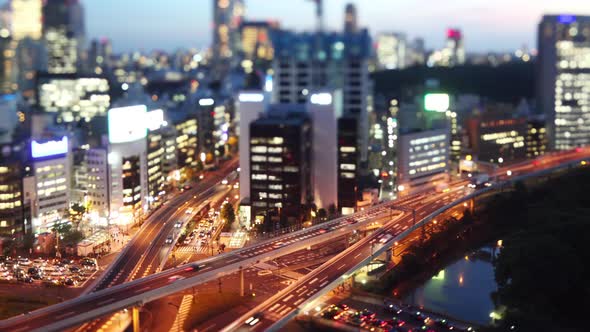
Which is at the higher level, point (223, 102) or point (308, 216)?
point (223, 102)

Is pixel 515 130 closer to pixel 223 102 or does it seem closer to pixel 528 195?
pixel 528 195

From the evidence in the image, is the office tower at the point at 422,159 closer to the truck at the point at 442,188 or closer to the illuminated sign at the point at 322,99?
the truck at the point at 442,188

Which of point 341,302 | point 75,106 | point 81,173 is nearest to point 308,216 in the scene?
point 341,302

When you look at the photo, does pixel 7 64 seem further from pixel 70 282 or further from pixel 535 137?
pixel 70 282

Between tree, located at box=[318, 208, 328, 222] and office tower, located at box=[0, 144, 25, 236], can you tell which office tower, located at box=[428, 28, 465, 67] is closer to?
tree, located at box=[318, 208, 328, 222]

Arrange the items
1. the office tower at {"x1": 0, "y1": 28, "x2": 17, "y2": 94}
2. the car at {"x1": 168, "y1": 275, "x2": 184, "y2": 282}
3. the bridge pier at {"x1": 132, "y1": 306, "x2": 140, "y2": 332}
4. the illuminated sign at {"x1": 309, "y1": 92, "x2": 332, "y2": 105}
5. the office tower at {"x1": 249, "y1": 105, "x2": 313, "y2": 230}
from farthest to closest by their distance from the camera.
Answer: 1. the office tower at {"x1": 0, "y1": 28, "x2": 17, "y2": 94}
2. the illuminated sign at {"x1": 309, "y1": 92, "x2": 332, "y2": 105}
3. the office tower at {"x1": 249, "y1": 105, "x2": 313, "y2": 230}
4. the car at {"x1": 168, "y1": 275, "x2": 184, "y2": 282}
5. the bridge pier at {"x1": 132, "y1": 306, "x2": 140, "y2": 332}

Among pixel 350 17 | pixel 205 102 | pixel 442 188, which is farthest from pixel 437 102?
pixel 350 17

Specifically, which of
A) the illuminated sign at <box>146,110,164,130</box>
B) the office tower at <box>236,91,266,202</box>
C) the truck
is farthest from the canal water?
the illuminated sign at <box>146,110,164,130</box>
